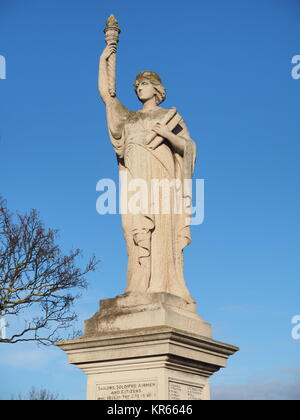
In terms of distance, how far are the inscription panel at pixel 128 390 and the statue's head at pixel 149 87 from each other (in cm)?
480

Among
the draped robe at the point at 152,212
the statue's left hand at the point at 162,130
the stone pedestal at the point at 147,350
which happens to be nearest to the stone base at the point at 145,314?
the stone pedestal at the point at 147,350

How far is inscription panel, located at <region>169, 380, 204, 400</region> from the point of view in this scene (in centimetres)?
962

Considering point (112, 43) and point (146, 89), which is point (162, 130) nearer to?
point (146, 89)

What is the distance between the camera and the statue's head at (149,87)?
11781mm

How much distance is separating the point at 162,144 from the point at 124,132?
0.72 metres

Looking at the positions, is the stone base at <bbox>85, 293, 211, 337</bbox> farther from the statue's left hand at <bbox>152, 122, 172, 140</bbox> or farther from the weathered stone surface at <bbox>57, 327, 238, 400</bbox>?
the statue's left hand at <bbox>152, 122, 172, 140</bbox>

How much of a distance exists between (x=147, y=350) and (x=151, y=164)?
10.1 ft

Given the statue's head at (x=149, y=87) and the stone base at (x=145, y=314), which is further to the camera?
the statue's head at (x=149, y=87)

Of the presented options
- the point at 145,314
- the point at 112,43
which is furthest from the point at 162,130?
the point at 145,314

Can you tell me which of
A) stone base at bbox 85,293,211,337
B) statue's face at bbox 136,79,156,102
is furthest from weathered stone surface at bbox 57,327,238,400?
statue's face at bbox 136,79,156,102

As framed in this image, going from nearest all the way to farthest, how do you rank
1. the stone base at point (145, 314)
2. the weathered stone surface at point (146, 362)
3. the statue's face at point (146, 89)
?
1. the weathered stone surface at point (146, 362)
2. the stone base at point (145, 314)
3. the statue's face at point (146, 89)

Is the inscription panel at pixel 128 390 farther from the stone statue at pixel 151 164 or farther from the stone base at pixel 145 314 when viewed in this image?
the stone statue at pixel 151 164
